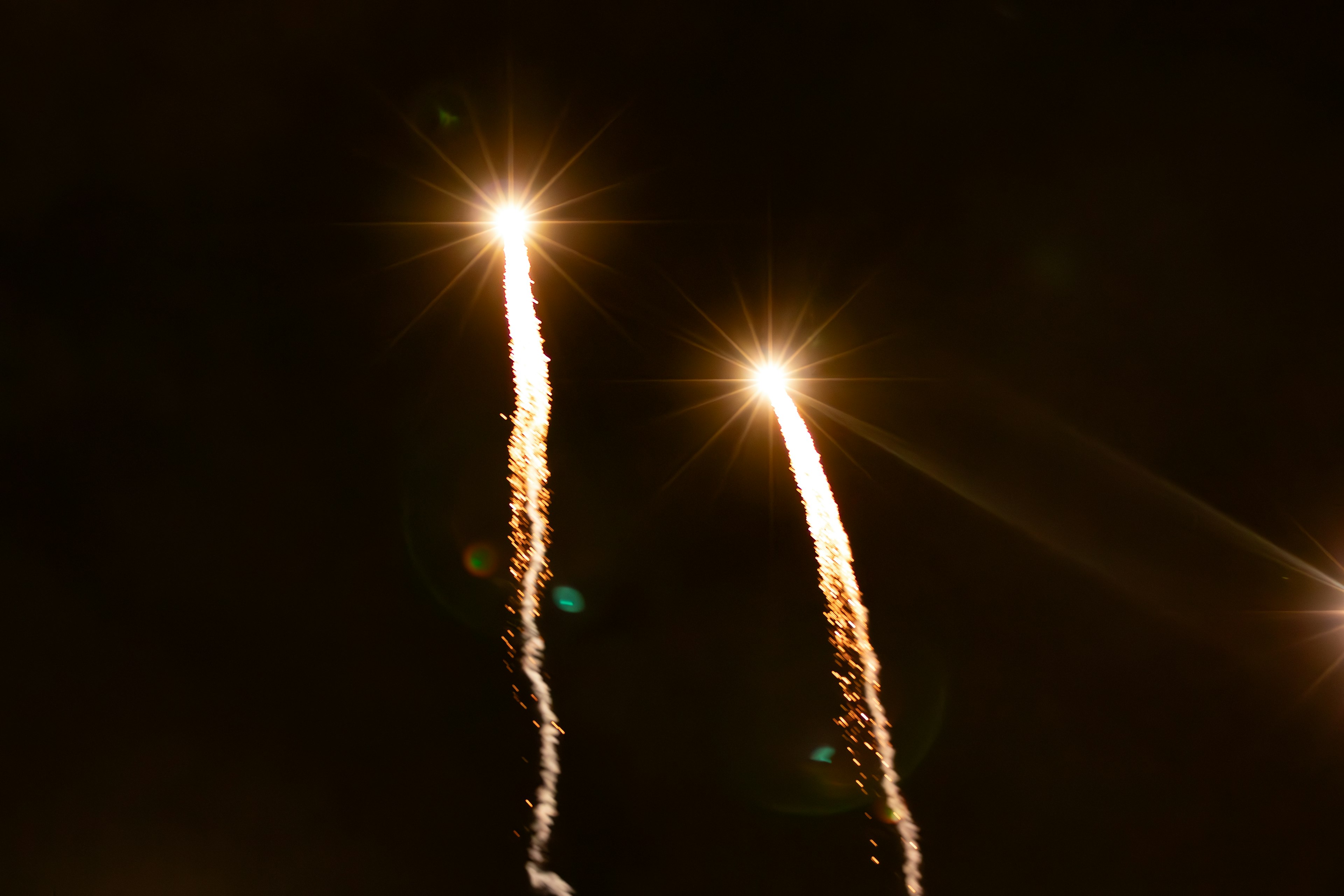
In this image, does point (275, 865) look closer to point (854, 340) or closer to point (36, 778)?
point (36, 778)

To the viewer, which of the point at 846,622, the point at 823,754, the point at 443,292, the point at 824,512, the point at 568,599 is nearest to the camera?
the point at 823,754

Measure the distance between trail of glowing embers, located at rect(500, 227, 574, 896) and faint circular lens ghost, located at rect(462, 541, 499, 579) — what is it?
0.12 m

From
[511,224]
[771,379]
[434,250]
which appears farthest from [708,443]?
[434,250]

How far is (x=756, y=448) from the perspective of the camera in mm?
4445

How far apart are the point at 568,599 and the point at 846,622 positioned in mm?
1603

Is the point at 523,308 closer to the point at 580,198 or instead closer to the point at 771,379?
the point at 580,198

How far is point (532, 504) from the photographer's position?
4371 millimetres

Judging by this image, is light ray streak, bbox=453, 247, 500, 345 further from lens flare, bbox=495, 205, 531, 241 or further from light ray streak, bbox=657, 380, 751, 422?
light ray streak, bbox=657, 380, 751, 422

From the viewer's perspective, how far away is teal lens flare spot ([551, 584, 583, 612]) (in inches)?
164

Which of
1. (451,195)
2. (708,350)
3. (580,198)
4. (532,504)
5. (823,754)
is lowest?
(823,754)

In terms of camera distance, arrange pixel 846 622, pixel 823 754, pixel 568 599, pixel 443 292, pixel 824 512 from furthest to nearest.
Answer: pixel 443 292
pixel 824 512
pixel 846 622
pixel 568 599
pixel 823 754

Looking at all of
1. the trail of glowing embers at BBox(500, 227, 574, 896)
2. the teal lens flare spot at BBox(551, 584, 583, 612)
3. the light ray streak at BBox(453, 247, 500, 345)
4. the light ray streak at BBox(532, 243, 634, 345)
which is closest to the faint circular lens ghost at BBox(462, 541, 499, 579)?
the trail of glowing embers at BBox(500, 227, 574, 896)

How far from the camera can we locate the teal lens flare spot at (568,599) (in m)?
4.16

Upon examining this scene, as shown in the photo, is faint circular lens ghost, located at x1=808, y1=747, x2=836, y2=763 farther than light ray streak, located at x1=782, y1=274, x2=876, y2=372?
No
